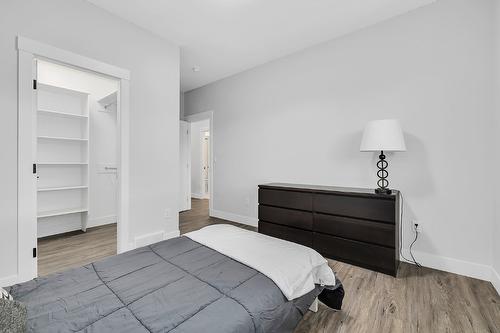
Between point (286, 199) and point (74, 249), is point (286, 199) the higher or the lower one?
the higher one

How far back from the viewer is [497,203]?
204cm

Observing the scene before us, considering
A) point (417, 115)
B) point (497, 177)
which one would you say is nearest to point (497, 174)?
point (497, 177)

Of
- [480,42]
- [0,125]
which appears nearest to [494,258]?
[480,42]

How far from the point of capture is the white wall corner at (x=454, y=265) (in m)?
2.18

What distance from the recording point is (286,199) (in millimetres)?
3027

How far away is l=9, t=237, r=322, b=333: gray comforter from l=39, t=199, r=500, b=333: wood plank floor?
1.32 feet

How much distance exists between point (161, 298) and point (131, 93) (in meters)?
2.44

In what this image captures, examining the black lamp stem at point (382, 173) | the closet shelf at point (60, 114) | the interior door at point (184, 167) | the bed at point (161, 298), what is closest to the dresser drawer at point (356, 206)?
the black lamp stem at point (382, 173)

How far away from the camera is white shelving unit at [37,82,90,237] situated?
3.33m

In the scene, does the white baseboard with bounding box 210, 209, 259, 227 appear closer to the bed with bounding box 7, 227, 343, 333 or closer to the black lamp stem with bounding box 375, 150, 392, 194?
the black lamp stem with bounding box 375, 150, 392, 194

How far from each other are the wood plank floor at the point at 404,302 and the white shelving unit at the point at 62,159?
2.88ft

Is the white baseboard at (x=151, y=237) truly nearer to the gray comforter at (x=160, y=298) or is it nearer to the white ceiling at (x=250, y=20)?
the gray comforter at (x=160, y=298)

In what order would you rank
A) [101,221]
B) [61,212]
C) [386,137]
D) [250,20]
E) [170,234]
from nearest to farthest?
[386,137]
[250,20]
[170,234]
[61,212]
[101,221]

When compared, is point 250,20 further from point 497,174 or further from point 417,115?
point 497,174
